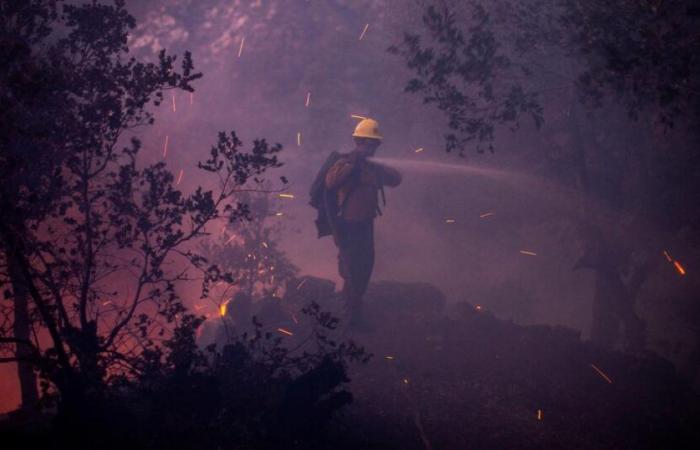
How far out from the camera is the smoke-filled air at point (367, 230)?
494 cm

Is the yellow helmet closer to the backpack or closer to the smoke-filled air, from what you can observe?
the smoke-filled air

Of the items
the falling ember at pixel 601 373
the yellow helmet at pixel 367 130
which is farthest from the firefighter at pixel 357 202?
the falling ember at pixel 601 373

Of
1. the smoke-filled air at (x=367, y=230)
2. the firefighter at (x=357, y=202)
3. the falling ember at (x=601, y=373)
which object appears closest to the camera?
the smoke-filled air at (x=367, y=230)

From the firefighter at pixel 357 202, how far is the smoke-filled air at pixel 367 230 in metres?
0.04

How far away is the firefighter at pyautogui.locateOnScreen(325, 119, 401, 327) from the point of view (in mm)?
9164

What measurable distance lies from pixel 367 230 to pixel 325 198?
1.07 meters

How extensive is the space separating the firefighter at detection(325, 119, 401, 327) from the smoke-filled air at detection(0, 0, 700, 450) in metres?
0.04

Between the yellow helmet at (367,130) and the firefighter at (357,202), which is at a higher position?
Answer: the yellow helmet at (367,130)

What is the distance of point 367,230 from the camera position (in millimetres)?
9625

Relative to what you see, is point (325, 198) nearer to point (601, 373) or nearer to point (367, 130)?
point (367, 130)

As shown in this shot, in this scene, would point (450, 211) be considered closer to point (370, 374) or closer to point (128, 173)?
point (370, 374)

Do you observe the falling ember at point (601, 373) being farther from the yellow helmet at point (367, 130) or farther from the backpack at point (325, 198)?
the yellow helmet at point (367, 130)

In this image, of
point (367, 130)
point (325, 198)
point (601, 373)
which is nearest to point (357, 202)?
point (325, 198)

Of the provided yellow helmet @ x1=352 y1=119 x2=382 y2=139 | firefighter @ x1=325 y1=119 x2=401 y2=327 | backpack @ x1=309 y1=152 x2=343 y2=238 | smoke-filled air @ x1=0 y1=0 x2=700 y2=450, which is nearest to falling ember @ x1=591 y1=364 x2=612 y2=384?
smoke-filled air @ x1=0 y1=0 x2=700 y2=450
